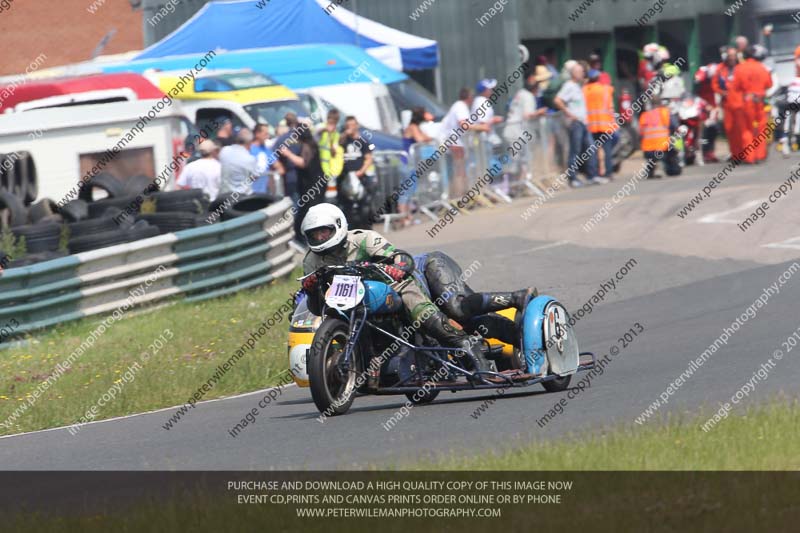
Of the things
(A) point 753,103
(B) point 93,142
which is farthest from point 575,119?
(B) point 93,142

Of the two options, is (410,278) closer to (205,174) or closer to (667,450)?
(667,450)

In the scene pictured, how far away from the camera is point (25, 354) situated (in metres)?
13.0

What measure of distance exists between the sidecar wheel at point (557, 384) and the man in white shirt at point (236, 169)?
9697mm

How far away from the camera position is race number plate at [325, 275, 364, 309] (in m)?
8.92

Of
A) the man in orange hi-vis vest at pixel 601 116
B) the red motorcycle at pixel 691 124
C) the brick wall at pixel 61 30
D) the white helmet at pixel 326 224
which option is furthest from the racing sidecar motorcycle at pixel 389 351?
the brick wall at pixel 61 30

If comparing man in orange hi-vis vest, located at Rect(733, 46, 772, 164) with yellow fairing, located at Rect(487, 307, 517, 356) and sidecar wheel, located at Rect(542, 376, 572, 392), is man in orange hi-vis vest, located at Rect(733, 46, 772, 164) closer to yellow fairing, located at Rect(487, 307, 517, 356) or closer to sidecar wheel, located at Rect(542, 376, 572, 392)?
sidecar wheel, located at Rect(542, 376, 572, 392)

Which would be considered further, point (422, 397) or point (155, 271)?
point (155, 271)

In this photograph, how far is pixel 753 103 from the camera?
76.4 feet

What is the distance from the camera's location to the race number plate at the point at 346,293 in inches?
351

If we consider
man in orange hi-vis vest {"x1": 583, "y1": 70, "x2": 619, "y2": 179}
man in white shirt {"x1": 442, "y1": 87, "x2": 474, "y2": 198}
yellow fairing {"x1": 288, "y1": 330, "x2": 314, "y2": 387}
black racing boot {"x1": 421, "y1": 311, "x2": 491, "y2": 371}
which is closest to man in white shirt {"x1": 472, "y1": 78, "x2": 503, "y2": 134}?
man in white shirt {"x1": 442, "y1": 87, "x2": 474, "y2": 198}

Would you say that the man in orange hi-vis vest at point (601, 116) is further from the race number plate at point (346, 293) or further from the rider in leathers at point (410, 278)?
the race number plate at point (346, 293)

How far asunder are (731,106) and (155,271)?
40.2 ft

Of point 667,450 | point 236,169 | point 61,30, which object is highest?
point 667,450
